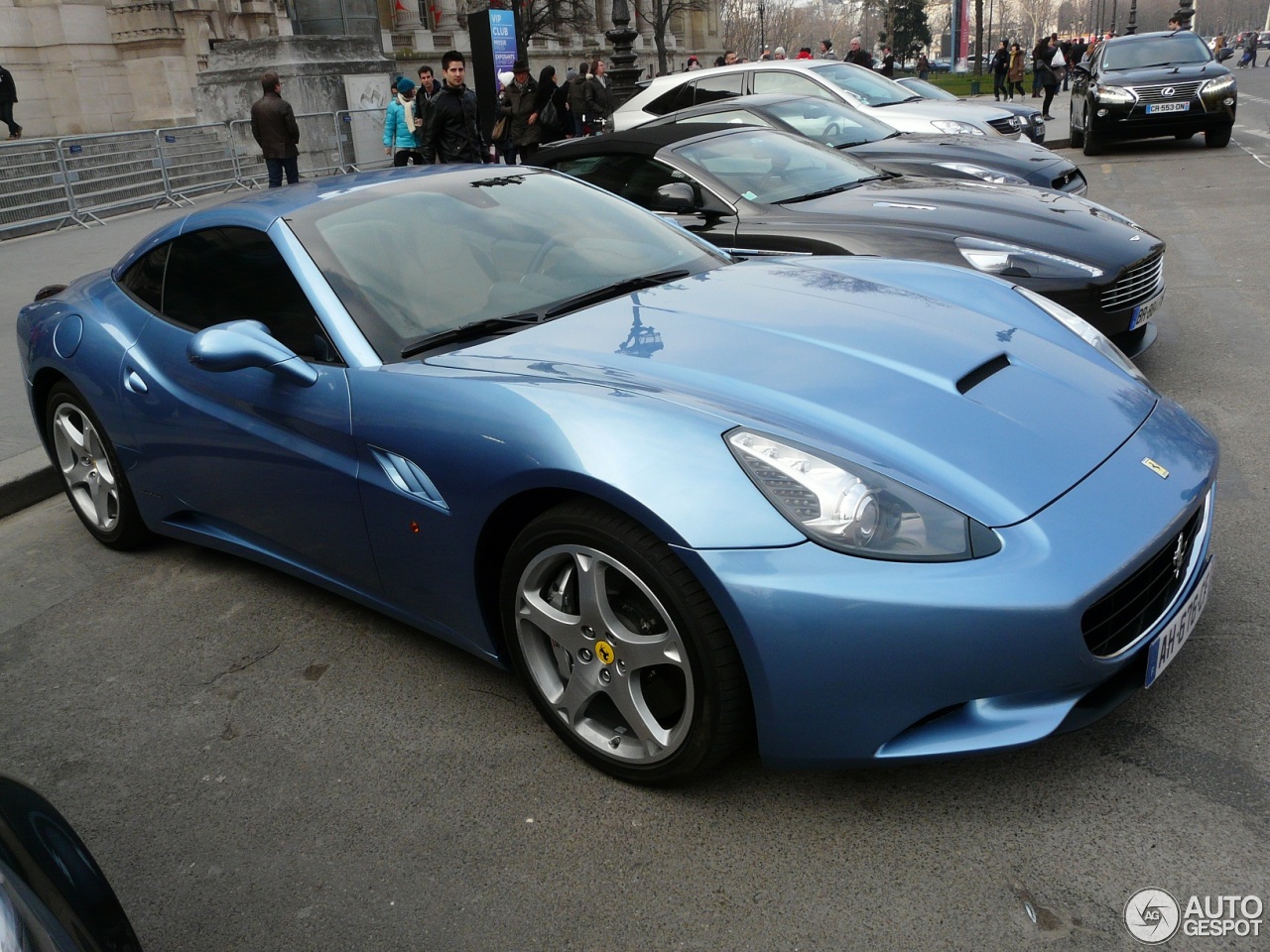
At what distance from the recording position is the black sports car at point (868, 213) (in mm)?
5184

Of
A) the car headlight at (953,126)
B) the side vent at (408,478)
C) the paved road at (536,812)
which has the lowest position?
the paved road at (536,812)

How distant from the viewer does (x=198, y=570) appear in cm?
438

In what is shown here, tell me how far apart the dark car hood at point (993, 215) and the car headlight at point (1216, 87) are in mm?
10808

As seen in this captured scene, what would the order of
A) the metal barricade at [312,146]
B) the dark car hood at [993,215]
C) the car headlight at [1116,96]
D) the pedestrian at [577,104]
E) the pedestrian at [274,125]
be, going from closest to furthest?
the dark car hood at [993,215], the pedestrian at [274,125], the car headlight at [1116,96], the pedestrian at [577,104], the metal barricade at [312,146]

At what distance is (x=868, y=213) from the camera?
5.86 meters

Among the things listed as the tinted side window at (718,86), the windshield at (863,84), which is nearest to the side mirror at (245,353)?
the tinted side window at (718,86)

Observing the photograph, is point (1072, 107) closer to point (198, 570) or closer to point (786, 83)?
point (786, 83)

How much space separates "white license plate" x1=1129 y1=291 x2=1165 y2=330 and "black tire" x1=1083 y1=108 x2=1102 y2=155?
11.8 meters

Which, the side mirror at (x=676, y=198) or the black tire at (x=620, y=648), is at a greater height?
the side mirror at (x=676, y=198)

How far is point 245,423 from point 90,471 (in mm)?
1464

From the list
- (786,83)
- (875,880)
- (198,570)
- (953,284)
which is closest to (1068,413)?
(953,284)

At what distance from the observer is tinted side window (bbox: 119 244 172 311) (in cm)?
409

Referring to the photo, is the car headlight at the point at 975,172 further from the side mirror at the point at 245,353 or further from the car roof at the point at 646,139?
the side mirror at the point at 245,353

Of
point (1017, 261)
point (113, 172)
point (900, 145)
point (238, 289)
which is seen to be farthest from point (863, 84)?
point (113, 172)
